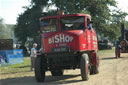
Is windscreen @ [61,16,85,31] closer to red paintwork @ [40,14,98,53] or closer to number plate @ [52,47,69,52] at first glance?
red paintwork @ [40,14,98,53]

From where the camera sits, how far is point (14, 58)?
24.4 m

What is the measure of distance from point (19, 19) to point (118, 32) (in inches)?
661

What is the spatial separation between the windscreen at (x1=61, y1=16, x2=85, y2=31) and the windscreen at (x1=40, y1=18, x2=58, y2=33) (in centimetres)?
29

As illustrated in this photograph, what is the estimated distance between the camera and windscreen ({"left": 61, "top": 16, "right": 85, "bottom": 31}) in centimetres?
1134

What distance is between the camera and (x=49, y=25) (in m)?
11.6

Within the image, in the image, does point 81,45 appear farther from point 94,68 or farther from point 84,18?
point 94,68

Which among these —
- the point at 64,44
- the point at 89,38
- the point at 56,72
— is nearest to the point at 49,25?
the point at 64,44

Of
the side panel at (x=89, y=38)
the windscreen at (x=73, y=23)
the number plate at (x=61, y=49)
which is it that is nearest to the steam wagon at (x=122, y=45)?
the side panel at (x=89, y=38)

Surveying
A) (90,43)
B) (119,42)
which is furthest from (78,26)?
(119,42)

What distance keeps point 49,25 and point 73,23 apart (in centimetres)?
101

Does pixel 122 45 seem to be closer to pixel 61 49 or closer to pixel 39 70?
pixel 61 49

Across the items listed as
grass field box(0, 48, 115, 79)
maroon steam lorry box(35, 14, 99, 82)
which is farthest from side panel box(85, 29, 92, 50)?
grass field box(0, 48, 115, 79)

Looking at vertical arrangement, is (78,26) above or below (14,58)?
above

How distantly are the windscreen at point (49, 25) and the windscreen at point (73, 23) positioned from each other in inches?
11.5
